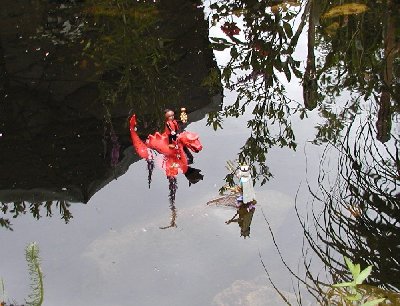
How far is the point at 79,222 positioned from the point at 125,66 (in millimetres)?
1837

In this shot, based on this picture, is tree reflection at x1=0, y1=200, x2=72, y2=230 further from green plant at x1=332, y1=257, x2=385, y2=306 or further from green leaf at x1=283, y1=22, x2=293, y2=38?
green leaf at x1=283, y1=22, x2=293, y2=38

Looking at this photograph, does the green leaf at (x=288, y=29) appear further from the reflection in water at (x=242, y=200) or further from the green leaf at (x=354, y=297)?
the green leaf at (x=354, y=297)

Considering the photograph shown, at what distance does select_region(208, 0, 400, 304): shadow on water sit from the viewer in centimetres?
300

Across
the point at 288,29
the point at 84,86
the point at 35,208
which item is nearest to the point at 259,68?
the point at 288,29

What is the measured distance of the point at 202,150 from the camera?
12.3 feet

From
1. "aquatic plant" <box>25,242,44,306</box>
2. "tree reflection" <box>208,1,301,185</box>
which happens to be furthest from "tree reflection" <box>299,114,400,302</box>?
"aquatic plant" <box>25,242,44,306</box>

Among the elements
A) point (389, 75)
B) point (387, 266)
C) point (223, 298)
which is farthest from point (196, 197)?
point (389, 75)

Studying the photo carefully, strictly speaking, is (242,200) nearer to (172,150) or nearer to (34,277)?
(172,150)

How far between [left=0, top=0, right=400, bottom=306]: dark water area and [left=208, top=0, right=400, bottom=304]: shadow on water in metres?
0.01

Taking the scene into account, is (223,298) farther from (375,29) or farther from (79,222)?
(375,29)

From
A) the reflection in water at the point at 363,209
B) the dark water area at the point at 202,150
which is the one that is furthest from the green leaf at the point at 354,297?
the reflection in water at the point at 363,209

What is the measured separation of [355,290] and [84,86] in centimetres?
268

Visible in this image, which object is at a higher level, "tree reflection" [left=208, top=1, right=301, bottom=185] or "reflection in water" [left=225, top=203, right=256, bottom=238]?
"tree reflection" [left=208, top=1, right=301, bottom=185]

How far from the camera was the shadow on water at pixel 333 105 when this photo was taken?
3000mm
